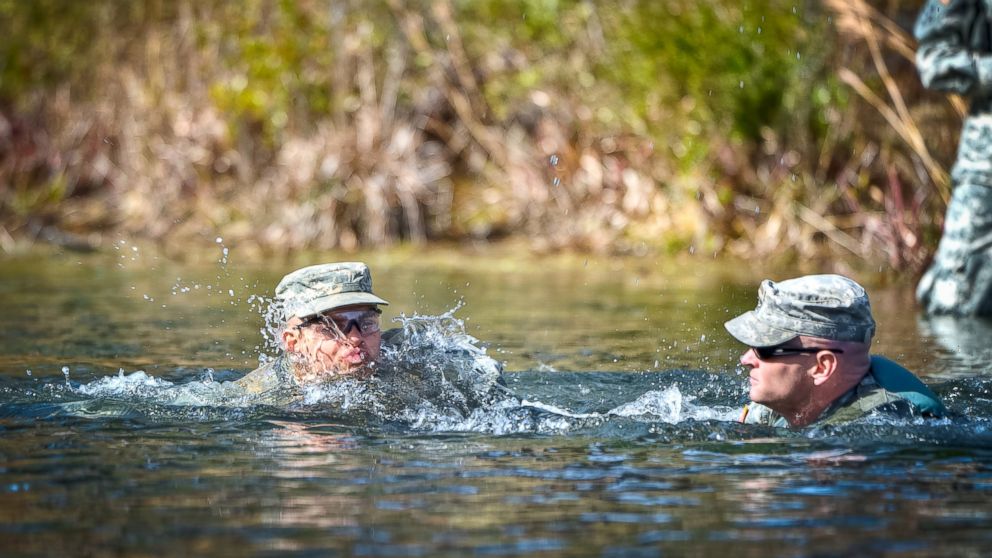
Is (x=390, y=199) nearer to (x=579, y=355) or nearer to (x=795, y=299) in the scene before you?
(x=579, y=355)

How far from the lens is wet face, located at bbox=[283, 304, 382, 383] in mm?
6812

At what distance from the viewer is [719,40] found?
14.5 m

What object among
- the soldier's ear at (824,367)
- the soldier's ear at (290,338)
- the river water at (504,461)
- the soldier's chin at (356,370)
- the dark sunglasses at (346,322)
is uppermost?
the dark sunglasses at (346,322)

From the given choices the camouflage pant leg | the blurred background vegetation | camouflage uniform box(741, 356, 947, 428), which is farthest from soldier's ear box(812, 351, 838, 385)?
the blurred background vegetation

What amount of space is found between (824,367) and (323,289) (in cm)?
234

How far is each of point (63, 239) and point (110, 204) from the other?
1.29m

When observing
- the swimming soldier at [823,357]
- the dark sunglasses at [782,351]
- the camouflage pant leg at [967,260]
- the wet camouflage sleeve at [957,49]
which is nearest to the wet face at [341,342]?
the swimming soldier at [823,357]

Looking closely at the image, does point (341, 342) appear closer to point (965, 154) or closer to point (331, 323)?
point (331, 323)

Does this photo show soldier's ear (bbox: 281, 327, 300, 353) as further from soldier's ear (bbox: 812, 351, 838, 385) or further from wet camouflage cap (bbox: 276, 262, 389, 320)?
soldier's ear (bbox: 812, 351, 838, 385)

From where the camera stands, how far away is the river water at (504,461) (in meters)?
4.54

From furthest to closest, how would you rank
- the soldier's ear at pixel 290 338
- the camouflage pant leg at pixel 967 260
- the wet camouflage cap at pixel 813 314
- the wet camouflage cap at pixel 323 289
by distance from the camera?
the camouflage pant leg at pixel 967 260 < the soldier's ear at pixel 290 338 < the wet camouflage cap at pixel 323 289 < the wet camouflage cap at pixel 813 314

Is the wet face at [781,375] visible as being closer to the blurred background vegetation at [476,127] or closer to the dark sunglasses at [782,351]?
the dark sunglasses at [782,351]

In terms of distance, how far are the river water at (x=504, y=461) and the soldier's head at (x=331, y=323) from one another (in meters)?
0.19

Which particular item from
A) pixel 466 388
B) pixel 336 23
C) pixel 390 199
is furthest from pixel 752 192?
→ pixel 466 388
